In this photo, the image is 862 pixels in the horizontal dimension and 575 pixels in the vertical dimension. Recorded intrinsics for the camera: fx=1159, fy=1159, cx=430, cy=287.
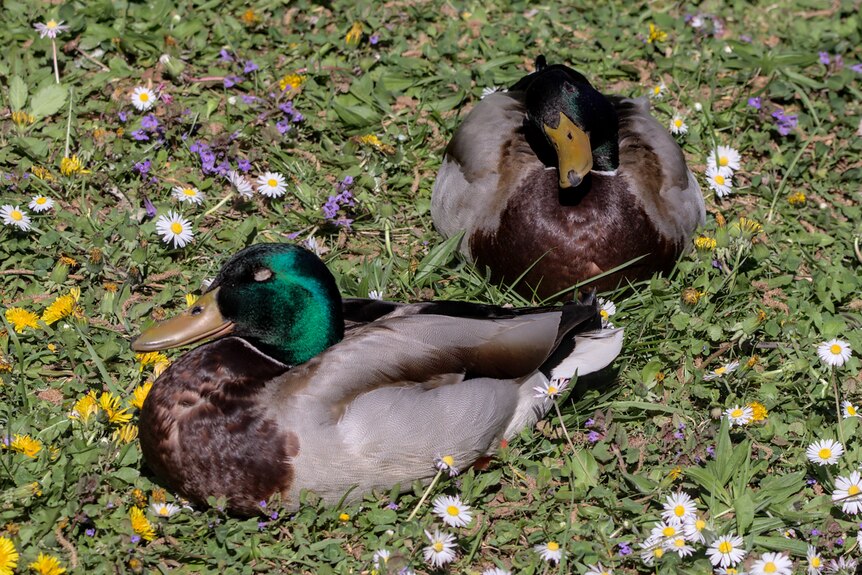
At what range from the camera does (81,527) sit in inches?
140

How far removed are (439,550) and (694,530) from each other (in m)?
0.81

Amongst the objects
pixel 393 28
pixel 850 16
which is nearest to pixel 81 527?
pixel 393 28

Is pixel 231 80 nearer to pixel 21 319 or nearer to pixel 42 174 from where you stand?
pixel 42 174

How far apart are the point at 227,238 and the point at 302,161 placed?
65cm

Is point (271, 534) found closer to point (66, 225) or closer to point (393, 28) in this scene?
point (66, 225)

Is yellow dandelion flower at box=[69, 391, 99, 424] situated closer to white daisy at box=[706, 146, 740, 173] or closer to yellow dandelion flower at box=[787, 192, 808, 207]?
white daisy at box=[706, 146, 740, 173]

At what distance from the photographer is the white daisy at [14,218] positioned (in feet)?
14.8

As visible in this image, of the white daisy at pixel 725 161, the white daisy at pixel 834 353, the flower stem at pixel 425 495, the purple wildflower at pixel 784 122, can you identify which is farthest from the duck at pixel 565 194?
the flower stem at pixel 425 495

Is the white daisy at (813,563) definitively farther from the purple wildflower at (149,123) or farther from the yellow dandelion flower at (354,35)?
the yellow dandelion flower at (354,35)

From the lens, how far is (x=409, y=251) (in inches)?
193

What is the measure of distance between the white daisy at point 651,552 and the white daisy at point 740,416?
2.22ft

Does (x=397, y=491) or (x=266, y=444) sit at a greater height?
(x=266, y=444)

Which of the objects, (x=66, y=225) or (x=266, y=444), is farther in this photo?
(x=66, y=225)

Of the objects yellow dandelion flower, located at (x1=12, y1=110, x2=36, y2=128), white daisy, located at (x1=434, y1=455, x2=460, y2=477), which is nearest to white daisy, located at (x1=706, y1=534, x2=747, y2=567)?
white daisy, located at (x1=434, y1=455, x2=460, y2=477)
